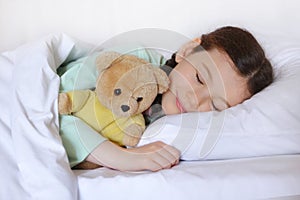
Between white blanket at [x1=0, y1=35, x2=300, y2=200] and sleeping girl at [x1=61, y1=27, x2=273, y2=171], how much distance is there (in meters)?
0.04

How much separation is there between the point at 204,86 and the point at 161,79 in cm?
11

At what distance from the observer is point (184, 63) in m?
1.08

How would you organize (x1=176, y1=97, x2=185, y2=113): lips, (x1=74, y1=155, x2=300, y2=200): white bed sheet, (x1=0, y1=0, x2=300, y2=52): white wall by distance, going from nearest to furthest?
(x1=74, y1=155, x2=300, y2=200): white bed sheet < (x1=176, y1=97, x2=185, y2=113): lips < (x1=0, y1=0, x2=300, y2=52): white wall

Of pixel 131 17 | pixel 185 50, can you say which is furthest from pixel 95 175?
pixel 131 17

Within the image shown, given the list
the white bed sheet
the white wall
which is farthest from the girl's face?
the white wall

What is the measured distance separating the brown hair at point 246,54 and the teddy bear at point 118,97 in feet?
0.60

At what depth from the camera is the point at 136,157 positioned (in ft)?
3.04

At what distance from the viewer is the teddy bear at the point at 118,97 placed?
0.95 m

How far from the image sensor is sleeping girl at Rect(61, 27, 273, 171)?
939 mm

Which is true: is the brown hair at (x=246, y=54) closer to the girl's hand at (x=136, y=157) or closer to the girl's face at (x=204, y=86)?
the girl's face at (x=204, y=86)

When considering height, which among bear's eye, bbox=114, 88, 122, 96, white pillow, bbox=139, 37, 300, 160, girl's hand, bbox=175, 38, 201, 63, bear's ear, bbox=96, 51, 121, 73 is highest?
bear's ear, bbox=96, 51, 121, 73

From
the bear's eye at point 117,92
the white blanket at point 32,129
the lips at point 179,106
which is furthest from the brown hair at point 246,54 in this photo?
the white blanket at point 32,129

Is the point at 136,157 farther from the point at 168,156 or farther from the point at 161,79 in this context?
the point at 161,79

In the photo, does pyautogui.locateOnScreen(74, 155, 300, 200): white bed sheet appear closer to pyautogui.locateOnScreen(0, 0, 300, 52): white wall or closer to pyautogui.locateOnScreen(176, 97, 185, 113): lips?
pyautogui.locateOnScreen(176, 97, 185, 113): lips
